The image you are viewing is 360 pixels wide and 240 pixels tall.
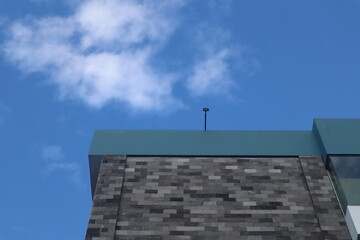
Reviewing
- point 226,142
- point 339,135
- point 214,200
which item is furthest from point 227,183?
point 339,135

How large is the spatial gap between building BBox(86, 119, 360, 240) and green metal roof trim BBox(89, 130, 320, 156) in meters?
0.04

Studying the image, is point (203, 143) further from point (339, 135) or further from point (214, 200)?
point (339, 135)

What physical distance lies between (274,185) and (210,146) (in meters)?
3.00

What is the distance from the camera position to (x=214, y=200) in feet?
67.1

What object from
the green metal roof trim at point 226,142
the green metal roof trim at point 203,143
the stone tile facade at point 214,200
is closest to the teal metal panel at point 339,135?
the green metal roof trim at point 226,142

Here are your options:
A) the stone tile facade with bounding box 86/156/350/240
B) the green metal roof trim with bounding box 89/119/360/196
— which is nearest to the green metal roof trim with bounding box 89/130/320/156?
the green metal roof trim with bounding box 89/119/360/196

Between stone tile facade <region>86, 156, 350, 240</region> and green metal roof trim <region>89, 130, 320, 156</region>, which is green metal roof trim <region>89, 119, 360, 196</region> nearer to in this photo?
green metal roof trim <region>89, 130, 320, 156</region>

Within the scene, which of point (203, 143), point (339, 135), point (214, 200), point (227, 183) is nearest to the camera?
point (214, 200)

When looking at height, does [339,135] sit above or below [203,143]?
below

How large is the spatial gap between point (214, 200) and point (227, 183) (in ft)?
3.45

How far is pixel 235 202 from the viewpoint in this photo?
2038 cm

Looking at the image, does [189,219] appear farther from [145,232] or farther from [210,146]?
[210,146]

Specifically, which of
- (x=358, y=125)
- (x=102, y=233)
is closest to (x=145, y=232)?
(x=102, y=233)

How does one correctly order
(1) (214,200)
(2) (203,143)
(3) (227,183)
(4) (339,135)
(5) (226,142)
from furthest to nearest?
(5) (226,142)
(2) (203,143)
(4) (339,135)
(3) (227,183)
(1) (214,200)
